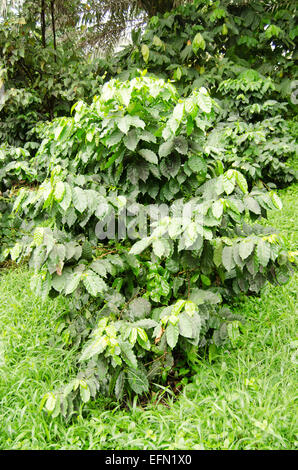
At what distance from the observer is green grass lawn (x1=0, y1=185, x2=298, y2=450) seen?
147cm

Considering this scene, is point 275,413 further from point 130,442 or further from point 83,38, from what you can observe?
point 83,38

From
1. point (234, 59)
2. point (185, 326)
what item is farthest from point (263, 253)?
point (234, 59)

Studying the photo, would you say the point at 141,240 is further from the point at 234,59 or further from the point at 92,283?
the point at 234,59

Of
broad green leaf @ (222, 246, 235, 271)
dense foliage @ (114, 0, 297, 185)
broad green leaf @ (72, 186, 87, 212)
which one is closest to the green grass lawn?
broad green leaf @ (222, 246, 235, 271)

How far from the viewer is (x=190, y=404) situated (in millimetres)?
1646

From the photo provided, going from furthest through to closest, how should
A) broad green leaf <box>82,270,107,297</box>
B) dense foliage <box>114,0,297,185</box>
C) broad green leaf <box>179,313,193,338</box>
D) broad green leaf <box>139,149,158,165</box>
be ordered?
dense foliage <box>114,0,297,185</box>, broad green leaf <box>139,149,158,165</box>, broad green leaf <box>82,270,107,297</box>, broad green leaf <box>179,313,193,338</box>

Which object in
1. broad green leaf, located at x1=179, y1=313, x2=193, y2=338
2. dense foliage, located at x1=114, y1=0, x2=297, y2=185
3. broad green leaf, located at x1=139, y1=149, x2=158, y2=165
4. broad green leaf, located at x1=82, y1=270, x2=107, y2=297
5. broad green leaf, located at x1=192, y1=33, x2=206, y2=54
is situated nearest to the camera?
broad green leaf, located at x1=179, y1=313, x2=193, y2=338

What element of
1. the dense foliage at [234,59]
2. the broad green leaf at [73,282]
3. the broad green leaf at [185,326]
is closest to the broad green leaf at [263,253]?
the broad green leaf at [185,326]

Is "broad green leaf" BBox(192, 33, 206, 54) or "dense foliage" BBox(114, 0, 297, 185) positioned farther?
"broad green leaf" BBox(192, 33, 206, 54)

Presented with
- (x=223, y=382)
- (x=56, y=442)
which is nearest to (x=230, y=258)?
(x=223, y=382)

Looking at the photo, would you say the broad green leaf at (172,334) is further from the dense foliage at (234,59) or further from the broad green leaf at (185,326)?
the dense foliage at (234,59)

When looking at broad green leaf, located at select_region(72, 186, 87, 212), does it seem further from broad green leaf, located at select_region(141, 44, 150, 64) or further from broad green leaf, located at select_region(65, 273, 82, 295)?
broad green leaf, located at select_region(141, 44, 150, 64)

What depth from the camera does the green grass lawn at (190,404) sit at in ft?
4.83

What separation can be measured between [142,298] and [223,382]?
57 centimetres
